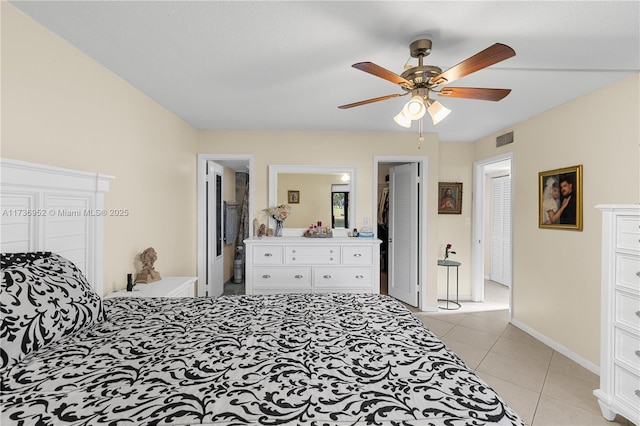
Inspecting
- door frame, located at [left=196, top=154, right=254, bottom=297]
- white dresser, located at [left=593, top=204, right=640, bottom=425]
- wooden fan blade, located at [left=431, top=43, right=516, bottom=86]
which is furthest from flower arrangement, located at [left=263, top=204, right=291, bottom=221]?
white dresser, located at [left=593, top=204, right=640, bottom=425]

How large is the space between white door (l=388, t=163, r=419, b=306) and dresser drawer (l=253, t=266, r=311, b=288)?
61.9 inches

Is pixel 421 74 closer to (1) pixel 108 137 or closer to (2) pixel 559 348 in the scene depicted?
(1) pixel 108 137

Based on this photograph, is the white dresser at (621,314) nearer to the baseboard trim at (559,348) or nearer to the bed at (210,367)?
the baseboard trim at (559,348)

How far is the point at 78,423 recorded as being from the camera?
2.71 feet

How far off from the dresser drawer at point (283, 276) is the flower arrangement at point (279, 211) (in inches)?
27.7

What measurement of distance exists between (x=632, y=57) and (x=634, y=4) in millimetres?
748

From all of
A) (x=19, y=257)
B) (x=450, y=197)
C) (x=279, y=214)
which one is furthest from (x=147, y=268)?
(x=450, y=197)

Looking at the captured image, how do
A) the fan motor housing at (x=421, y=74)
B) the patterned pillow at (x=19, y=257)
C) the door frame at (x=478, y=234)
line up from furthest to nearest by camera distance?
the door frame at (x=478, y=234) → the fan motor housing at (x=421, y=74) → the patterned pillow at (x=19, y=257)

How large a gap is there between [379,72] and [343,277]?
2.57 m

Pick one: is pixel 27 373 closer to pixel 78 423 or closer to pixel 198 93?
pixel 78 423

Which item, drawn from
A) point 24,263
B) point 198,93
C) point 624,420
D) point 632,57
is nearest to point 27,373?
point 24,263

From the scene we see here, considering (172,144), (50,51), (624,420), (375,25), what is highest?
(375,25)

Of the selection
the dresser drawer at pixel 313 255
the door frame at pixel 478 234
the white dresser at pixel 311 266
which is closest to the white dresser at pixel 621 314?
the white dresser at pixel 311 266

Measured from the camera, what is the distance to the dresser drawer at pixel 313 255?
12.1 feet
